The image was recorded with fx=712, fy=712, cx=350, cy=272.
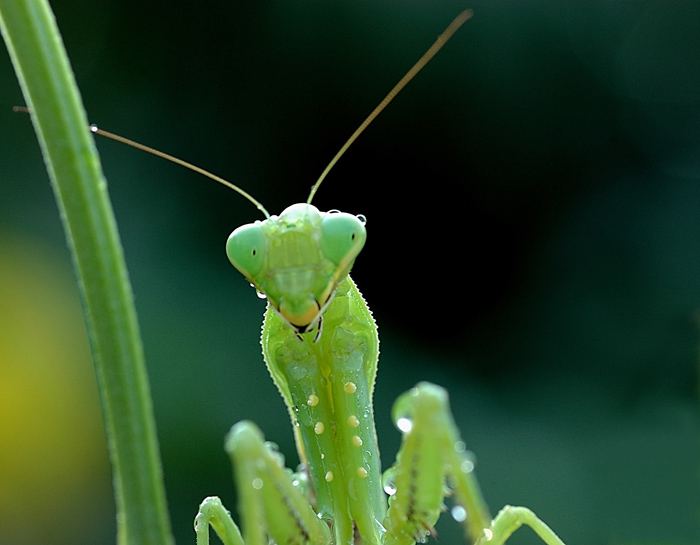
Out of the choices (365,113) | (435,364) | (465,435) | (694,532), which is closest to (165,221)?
(365,113)

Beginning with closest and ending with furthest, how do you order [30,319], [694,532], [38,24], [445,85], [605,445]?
1. [38,24]
2. [694,532]
3. [605,445]
4. [30,319]
5. [445,85]

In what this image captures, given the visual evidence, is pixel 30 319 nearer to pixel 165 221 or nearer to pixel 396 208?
pixel 165 221

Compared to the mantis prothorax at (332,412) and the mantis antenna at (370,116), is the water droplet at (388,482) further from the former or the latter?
the mantis antenna at (370,116)

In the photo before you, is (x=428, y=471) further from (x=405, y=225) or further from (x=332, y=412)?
(x=405, y=225)

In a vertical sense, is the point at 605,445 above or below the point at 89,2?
below

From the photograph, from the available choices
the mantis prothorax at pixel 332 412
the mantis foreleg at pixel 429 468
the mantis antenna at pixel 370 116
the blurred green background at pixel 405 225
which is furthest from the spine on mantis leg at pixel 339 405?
the blurred green background at pixel 405 225
